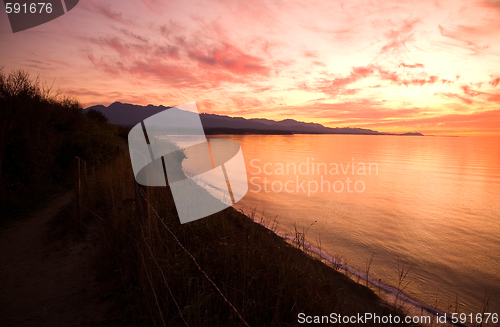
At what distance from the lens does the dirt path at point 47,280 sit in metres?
3.21

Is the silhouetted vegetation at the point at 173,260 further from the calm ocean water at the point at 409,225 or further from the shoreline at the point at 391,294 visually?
the calm ocean water at the point at 409,225

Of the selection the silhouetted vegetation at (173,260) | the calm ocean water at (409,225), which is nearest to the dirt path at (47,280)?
the silhouetted vegetation at (173,260)

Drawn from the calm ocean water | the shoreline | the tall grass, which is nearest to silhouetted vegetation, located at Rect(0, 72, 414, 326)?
the tall grass

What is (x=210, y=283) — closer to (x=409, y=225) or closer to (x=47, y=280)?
(x=47, y=280)

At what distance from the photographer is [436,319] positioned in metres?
4.45

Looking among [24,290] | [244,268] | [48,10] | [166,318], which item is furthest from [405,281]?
[48,10]

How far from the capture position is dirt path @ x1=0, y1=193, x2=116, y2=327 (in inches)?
126

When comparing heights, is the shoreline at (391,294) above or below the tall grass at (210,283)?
below

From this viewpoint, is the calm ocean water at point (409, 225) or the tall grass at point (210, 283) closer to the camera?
the tall grass at point (210, 283)

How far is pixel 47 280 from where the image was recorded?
13.3ft

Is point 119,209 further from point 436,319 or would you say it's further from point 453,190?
point 453,190

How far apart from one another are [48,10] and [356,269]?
12.9 m

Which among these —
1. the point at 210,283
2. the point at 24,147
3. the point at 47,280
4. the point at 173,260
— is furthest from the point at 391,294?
the point at 24,147

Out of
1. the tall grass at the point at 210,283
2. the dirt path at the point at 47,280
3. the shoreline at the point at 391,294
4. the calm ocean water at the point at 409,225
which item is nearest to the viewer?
the tall grass at the point at 210,283
